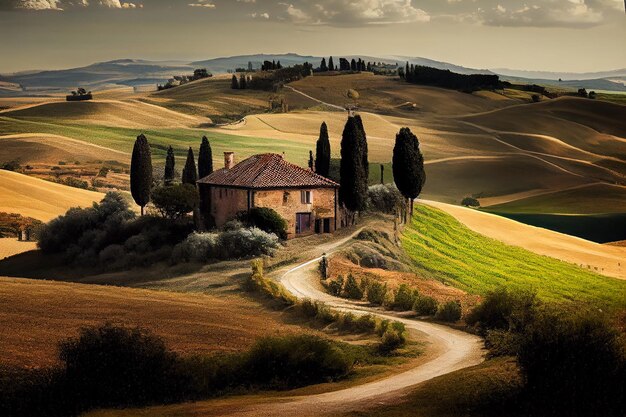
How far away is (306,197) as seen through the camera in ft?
184

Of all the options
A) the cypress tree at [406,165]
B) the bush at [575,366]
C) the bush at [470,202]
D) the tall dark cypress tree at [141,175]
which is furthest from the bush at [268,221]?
the bush at [575,366]

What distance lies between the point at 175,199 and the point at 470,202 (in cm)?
2748

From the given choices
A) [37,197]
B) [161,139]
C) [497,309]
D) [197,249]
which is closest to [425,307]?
[497,309]

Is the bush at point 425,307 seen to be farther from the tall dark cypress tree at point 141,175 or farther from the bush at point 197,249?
the tall dark cypress tree at point 141,175

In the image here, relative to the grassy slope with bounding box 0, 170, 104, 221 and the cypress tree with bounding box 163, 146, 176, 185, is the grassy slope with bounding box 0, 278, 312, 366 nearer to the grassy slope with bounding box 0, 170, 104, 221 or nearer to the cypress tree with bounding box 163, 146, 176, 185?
the grassy slope with bounding box 0, 170, 104, 221

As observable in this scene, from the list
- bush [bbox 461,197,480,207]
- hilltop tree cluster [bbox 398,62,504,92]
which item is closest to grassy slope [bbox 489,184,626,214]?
bush [bbox 461,197,480,207]

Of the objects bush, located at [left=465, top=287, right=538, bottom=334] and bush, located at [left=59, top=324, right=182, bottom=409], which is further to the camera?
bush, located at [left=465, top=287, right=538, bottom=334]

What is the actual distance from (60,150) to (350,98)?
29939 millimetres

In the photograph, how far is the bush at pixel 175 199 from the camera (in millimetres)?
57812

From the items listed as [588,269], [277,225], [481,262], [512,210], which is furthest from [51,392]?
[512,210]

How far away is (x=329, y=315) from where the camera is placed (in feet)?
119

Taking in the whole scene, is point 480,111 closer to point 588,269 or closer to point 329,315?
point 588,269

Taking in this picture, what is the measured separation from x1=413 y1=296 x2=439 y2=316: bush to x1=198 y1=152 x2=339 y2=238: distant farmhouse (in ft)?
51.3

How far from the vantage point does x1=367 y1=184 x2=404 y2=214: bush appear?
63281 millimetres
